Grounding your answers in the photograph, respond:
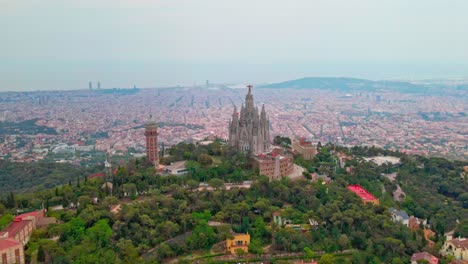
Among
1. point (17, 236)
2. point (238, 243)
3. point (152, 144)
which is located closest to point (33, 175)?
point (152, 144)

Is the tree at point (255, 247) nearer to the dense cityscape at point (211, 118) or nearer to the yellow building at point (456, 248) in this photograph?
the yellow building at point (456, 248)

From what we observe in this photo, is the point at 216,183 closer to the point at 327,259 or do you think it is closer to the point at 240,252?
the point at 240,252

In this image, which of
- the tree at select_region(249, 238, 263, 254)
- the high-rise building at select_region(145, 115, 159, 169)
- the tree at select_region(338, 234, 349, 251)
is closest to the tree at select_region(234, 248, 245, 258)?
the tree at select_region(249, 238, 263, 254)

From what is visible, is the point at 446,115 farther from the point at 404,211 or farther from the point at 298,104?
the point at 404,211

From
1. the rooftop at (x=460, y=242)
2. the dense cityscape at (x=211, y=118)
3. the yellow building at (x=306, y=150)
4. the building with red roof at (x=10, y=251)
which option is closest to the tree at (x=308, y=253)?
the rooftop at (x=460, y=242)

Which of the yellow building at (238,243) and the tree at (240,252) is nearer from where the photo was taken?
the tree at (240,252)
